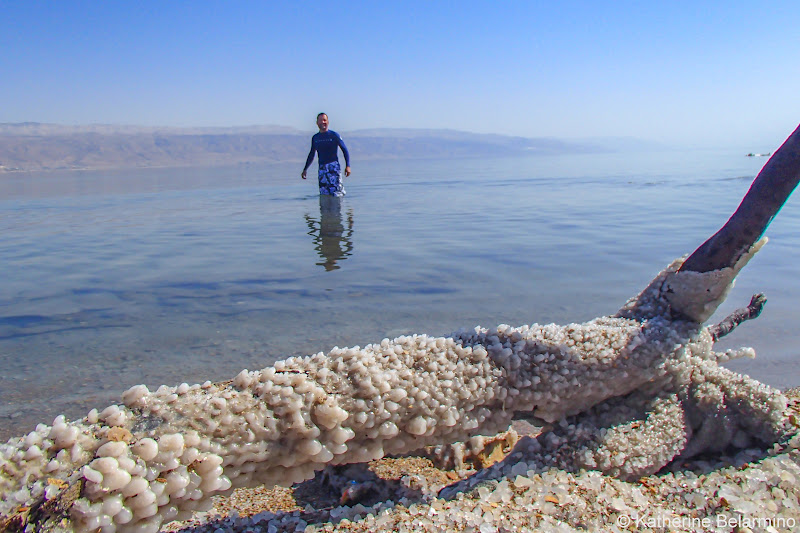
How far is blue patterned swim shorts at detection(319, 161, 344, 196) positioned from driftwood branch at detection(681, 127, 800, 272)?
11940 mm

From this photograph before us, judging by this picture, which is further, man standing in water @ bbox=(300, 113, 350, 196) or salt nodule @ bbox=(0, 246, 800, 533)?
man standing in water @ bbox=(300, 113, 350, 196)

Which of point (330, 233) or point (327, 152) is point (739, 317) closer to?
point (330, 233)

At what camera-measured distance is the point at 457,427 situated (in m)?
1.96

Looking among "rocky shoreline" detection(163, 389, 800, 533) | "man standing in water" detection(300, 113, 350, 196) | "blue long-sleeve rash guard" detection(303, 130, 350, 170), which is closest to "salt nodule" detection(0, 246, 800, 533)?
"rocky shoreline" detection(163, 389, 800, 533)

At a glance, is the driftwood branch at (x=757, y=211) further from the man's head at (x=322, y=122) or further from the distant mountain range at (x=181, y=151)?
the distant mountain range at (x=181, y=151)

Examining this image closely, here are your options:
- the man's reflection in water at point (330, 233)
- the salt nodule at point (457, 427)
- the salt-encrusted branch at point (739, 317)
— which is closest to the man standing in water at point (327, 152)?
the man's reflection in water at point (330, 233)

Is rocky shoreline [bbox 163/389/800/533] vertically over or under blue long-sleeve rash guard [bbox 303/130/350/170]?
under

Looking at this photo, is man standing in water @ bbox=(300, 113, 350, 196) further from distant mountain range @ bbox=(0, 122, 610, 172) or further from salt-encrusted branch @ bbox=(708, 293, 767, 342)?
distant mountain range @ bbox=(0, 122, 610, 172)

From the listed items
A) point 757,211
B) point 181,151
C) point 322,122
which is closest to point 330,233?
point 322,122

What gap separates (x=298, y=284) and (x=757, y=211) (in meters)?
4.91

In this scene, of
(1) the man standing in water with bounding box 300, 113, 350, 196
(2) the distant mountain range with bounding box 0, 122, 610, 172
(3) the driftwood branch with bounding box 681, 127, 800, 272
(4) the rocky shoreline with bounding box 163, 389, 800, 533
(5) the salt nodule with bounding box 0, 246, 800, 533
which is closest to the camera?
(5) the salt nodule with bounding box 0, 246, 800, 533

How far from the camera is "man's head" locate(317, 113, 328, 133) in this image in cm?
1280

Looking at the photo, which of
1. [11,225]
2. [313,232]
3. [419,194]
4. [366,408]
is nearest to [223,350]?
[366,408]

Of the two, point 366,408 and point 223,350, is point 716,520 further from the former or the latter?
point 223,350
